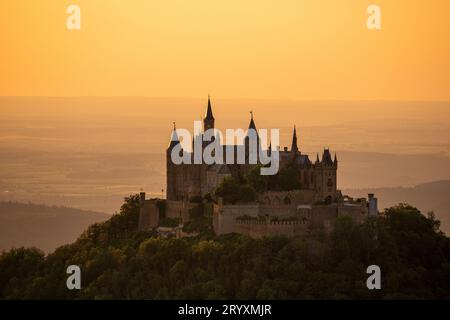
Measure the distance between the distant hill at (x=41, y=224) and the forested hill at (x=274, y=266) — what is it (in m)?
65.9

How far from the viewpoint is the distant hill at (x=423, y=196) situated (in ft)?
573

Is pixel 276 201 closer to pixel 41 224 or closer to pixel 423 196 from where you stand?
pixel 41 224

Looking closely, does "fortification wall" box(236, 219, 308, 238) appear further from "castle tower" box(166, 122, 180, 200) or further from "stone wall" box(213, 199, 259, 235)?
"castle tower" box(166, 122, 180, 200)

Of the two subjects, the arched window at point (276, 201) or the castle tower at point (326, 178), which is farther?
the castle tower at point (326, 178)

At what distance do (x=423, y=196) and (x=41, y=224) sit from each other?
48.9 metres

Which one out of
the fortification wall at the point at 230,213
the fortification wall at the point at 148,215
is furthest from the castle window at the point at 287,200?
the fortification wall at the point at 148,215

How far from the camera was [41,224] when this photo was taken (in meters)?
182

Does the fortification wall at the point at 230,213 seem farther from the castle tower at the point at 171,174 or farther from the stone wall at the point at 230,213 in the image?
the castle tower at the point at 171,174

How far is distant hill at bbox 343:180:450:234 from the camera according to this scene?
174750mm

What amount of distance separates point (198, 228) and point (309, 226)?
8592 millimetres
